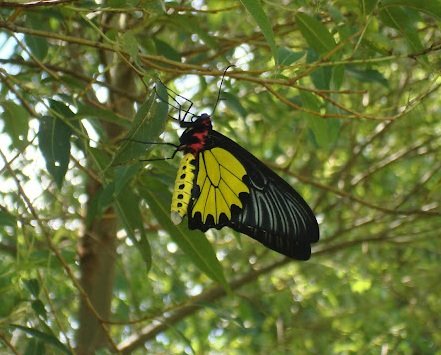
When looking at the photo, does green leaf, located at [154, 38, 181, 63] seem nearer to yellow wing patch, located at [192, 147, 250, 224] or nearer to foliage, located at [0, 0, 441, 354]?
foliage, located at [0, 0, 441, 354]

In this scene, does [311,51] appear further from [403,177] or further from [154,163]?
[403,177]

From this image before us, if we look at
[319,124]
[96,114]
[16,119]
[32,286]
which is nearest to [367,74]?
[319,124]

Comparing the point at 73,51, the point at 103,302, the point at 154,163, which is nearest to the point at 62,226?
the point at 103,302

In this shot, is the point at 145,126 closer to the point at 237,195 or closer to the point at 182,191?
the point at 182,191

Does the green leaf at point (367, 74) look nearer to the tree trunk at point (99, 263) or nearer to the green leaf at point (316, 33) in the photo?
the green leaf at point (316, 33)

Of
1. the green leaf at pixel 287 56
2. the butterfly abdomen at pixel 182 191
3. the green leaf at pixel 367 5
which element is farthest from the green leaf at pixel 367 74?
the butterfly abdomen at pixel 182 191
